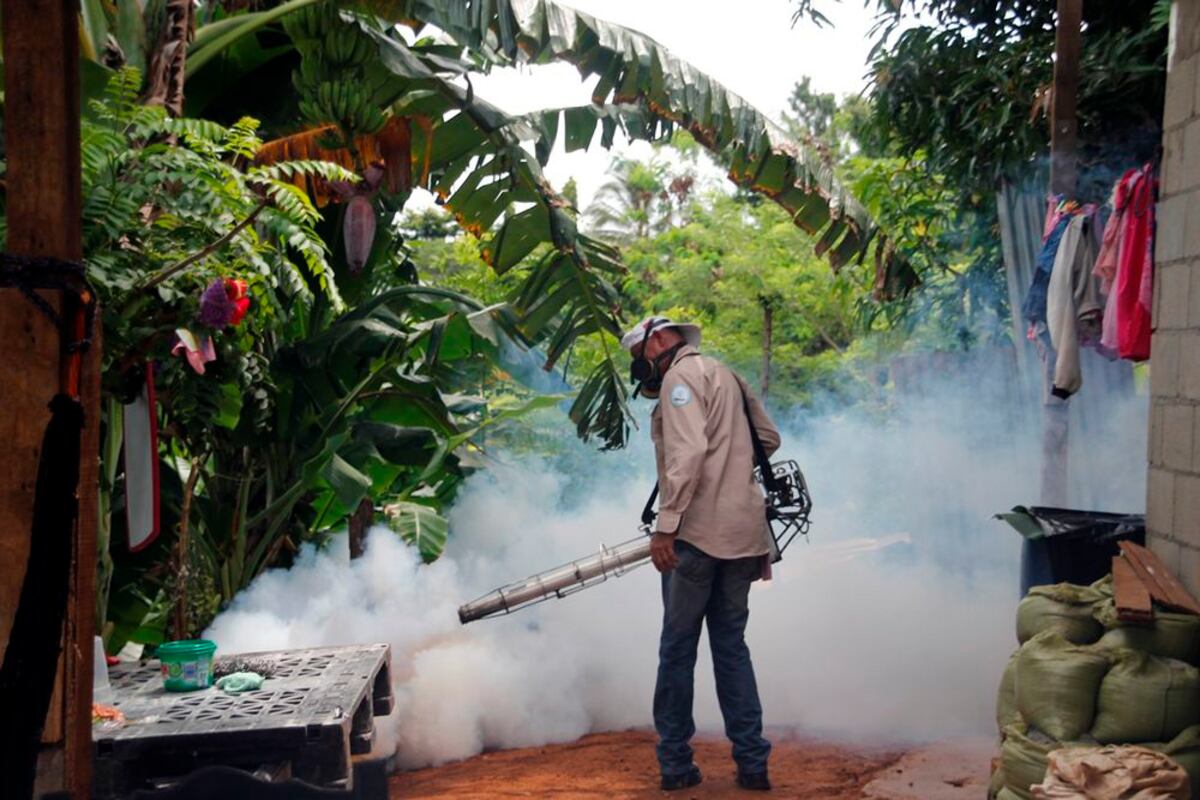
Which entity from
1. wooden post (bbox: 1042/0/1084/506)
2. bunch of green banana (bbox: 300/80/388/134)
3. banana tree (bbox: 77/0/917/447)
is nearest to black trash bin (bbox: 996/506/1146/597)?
wooden post (bbox: 1042/0/1084/506)

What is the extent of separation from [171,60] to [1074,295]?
4158 mm

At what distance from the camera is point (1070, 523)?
5348 mm

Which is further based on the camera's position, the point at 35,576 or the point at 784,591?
the point at 784,591

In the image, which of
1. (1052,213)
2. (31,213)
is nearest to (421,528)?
(1052,213)

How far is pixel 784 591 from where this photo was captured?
28.7ft

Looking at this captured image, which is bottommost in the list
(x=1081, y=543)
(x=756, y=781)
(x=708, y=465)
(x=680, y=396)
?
(x=756, y=781)

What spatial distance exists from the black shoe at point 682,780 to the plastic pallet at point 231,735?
159cm

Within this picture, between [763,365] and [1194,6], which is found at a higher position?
[1194,6]

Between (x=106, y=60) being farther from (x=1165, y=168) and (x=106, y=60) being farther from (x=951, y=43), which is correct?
(x=951, y=43)

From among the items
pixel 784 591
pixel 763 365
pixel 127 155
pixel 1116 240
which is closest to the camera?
pixel 127 155

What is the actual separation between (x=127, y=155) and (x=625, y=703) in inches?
166

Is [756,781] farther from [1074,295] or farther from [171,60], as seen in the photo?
[171,60]

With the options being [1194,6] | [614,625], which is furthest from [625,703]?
[1194,6]

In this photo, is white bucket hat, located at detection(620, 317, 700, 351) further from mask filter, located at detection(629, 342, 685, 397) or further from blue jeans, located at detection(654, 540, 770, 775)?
blue jeans, located at detection(654, 540, 770, 775)
